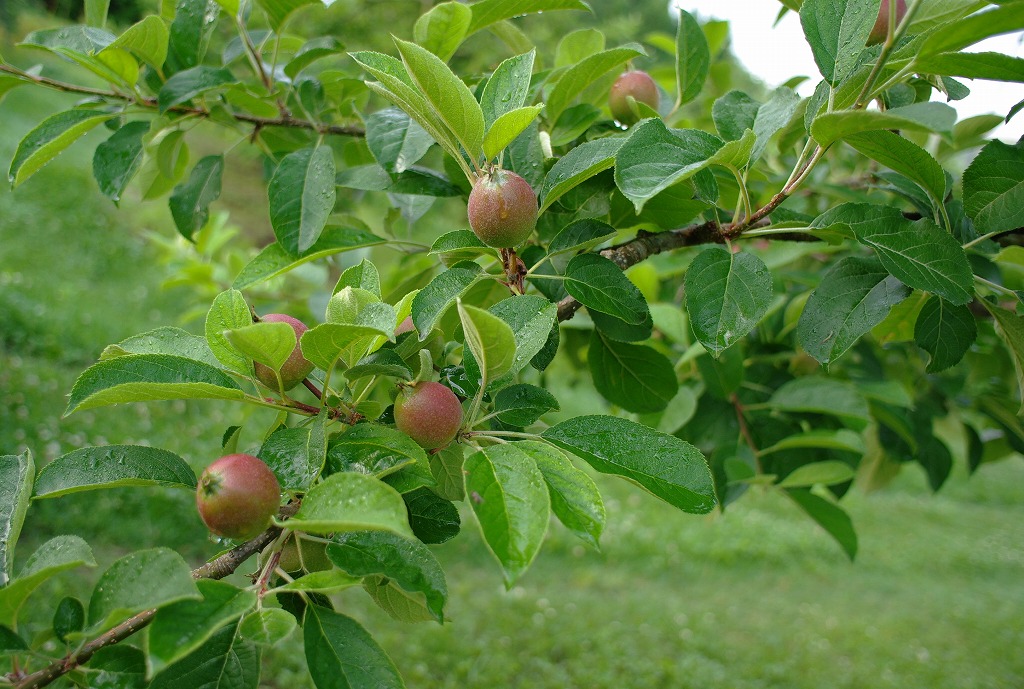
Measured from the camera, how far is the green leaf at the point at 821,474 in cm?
101

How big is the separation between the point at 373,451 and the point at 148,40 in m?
0.63

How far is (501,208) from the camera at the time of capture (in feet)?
1.96

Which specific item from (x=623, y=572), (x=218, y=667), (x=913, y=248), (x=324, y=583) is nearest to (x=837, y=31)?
(x=913, y=248)

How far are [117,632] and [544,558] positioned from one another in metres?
3.37

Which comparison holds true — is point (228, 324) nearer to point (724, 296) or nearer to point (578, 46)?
point (724, 296)

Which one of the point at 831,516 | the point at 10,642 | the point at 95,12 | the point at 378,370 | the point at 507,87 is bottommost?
the point at 831,516

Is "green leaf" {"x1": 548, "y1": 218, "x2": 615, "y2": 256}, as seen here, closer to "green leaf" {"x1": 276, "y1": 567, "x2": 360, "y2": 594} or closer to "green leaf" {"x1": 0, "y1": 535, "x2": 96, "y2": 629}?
"green leaf" {"x1": 276, "y1": 567, "x2": 360, "y2": 594}

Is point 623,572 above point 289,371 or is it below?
below

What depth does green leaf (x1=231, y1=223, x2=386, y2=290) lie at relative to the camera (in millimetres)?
779

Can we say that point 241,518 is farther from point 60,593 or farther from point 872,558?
point 872,558

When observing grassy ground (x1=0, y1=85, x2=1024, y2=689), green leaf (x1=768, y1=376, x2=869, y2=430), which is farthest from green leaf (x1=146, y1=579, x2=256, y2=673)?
grassy ground (x1=0, y1=85, x2=1024, y2=689)

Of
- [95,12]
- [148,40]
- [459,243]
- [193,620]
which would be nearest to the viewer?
[193,620]

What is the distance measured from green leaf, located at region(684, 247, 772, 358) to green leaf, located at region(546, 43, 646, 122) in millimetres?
235

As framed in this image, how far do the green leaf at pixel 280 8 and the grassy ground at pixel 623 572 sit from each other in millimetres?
2013
